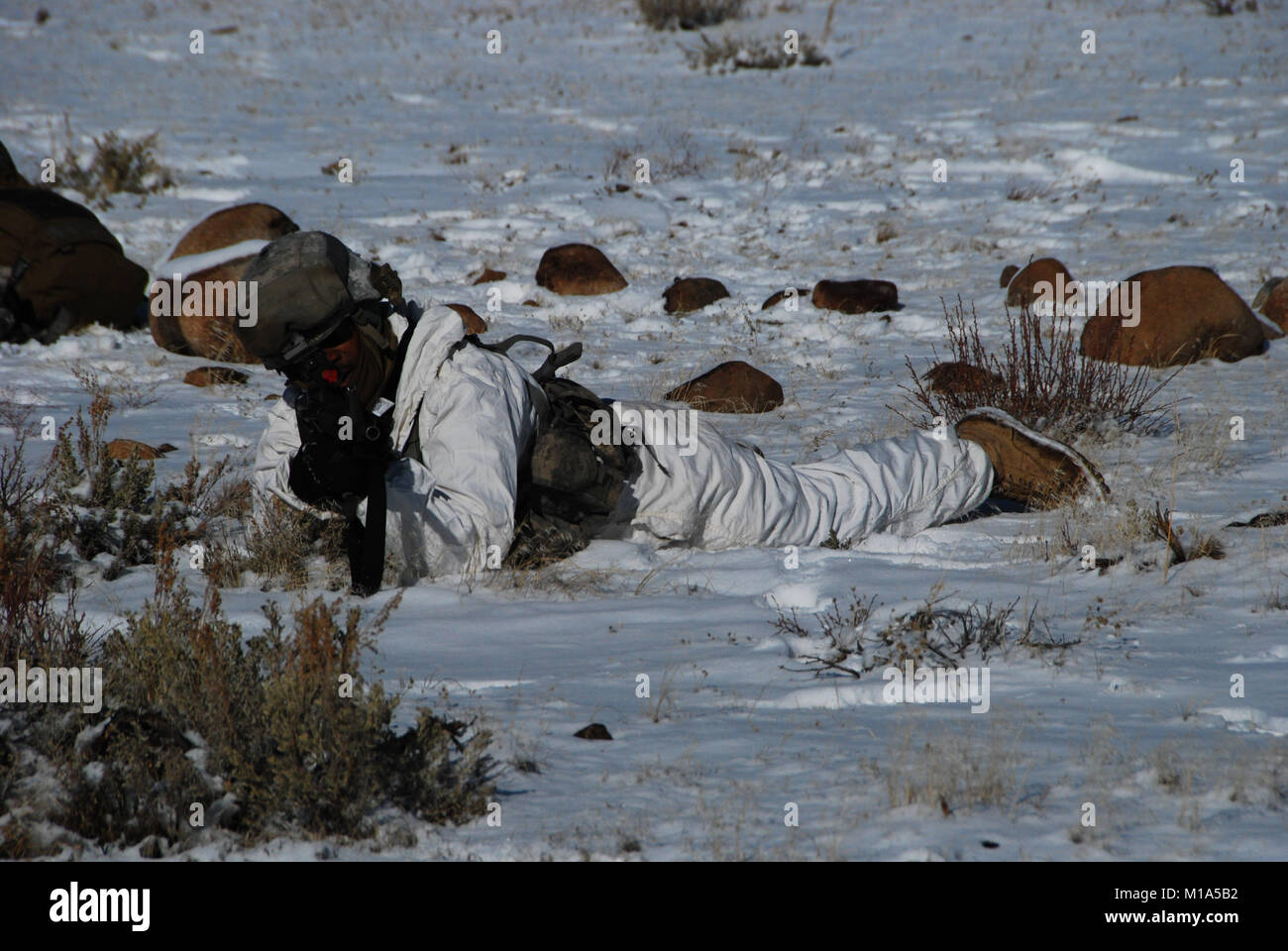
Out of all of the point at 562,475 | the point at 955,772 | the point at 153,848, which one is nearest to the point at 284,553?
the point at 562,475

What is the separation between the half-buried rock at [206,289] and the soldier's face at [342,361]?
4173mm

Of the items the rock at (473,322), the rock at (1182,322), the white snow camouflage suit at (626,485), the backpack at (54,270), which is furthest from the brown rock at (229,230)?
the rock at (1182,322)

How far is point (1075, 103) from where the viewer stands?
15.2 metres

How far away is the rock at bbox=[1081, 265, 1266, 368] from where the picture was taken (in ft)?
24.6

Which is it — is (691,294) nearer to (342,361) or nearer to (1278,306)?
(1278,306)

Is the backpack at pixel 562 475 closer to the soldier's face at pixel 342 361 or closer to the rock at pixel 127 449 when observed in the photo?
the soldier's face at pixel 342 361

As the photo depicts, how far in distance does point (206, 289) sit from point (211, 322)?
0.25 meters

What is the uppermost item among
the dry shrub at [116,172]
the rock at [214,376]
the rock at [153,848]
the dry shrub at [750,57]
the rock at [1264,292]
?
the dry shrub at [750,57]

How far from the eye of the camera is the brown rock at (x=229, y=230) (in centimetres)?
877

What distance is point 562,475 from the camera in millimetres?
3926

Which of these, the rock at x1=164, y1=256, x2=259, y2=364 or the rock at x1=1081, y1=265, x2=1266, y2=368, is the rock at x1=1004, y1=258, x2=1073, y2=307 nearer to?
the rock at x1=1081, y1=265, x2=1266, y2=368

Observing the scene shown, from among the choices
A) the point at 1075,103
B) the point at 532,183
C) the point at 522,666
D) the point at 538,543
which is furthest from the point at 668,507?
the point at 1075,103

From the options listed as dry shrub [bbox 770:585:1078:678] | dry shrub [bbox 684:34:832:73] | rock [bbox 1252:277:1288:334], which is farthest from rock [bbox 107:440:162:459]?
dry shrub [bbox 684:34:832:73]
